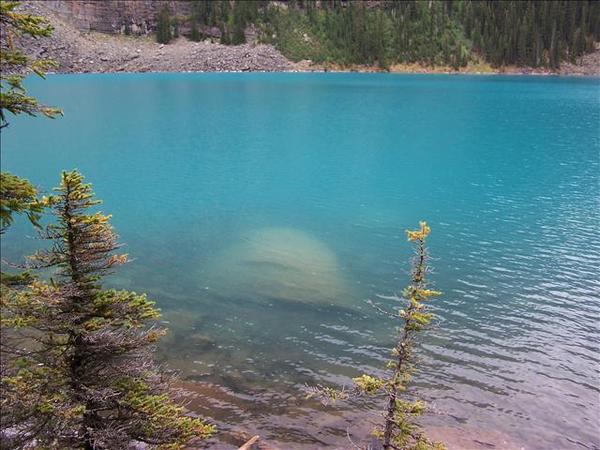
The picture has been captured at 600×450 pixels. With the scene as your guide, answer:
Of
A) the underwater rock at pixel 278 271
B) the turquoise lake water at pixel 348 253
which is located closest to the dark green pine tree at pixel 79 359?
the turquoise lake water at pixel 348 253

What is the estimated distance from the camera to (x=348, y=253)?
117 ft

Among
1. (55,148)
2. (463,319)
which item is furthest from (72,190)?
(55,148)

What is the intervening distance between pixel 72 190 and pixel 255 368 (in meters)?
13.8

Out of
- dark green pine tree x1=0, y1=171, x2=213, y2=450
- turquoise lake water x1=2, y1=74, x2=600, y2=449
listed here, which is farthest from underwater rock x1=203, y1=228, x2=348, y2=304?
dark green pine tree x1=0, y1=171, x2=213, y2=450

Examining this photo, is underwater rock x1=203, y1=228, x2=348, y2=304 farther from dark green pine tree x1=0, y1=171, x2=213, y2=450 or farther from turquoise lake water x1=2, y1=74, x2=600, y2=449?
dark green pine tree x1=0, y1=171, x2=213, y2=450

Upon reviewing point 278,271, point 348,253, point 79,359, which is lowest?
point 278,271

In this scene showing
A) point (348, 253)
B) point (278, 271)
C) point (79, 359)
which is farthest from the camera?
point (348, 253)

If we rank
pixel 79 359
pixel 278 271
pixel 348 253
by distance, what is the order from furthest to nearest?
pixel 348 253, pixel 278 271, pixel 79 359

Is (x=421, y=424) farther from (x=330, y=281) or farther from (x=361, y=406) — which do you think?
(x=330, y=281)

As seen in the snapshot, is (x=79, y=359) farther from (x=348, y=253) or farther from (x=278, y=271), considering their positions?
(x=348, y=253)

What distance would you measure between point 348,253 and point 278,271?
5868 mm

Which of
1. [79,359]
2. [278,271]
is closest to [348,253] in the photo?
[278,271]

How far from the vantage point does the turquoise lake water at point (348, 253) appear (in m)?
20.3

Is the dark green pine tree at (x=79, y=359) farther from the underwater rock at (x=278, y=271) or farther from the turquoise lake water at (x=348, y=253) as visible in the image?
the underwater rock at (x=278, y=271)
